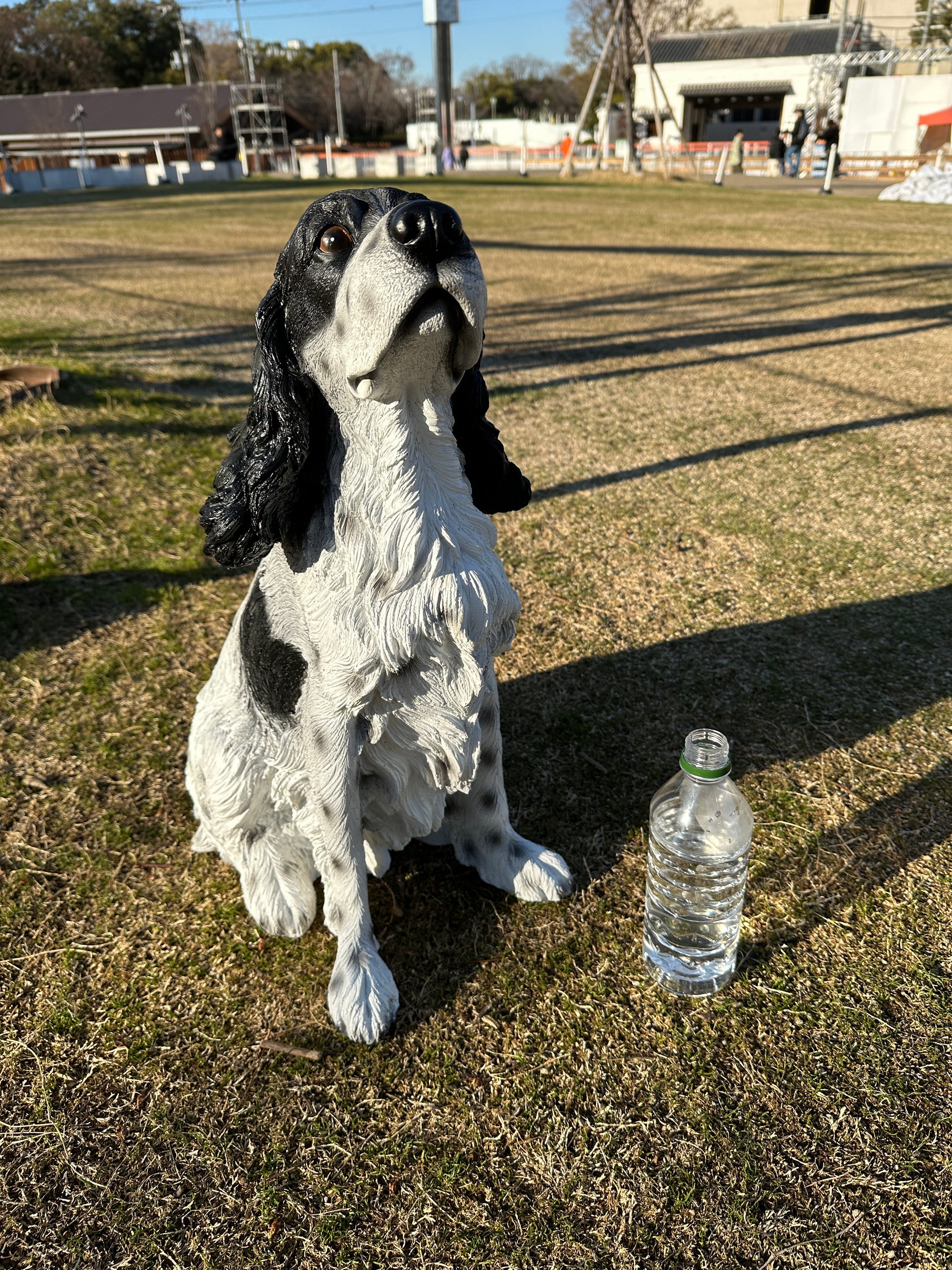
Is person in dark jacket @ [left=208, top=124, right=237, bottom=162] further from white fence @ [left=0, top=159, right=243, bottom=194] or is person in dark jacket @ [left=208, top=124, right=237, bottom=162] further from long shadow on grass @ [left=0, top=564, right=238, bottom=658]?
long shadow on grass @ [left=0, top=564, right=238, bottom=658]

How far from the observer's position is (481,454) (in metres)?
1.94

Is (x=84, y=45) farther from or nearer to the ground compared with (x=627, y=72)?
farther from the ground

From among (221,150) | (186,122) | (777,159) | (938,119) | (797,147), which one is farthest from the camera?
(221,150)

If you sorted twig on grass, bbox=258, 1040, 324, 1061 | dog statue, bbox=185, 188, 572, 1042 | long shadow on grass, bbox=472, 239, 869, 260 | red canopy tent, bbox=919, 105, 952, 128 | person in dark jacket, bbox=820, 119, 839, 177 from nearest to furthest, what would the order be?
dog statue, bbox=185, 188, 572, 1042 < twig on grass, bbox=258, 1040, 324, 1061 < long shadow on grass, bbox=472, 239, 869, 260 < person in dark jacket, bbox=820, 119, 839, 177 < red canopy tent, bbox=919, 105, 952, 128

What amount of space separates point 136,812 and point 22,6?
78.3m

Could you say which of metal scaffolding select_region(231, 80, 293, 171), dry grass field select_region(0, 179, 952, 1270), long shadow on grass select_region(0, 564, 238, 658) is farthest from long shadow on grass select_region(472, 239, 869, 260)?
metal scaffolding select_region(231, 80, 293, 171)

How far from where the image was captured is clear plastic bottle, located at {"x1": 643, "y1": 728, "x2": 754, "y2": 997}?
219 centimetres

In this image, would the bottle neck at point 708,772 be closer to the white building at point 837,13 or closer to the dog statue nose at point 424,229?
the dog statue nose at point 424,229

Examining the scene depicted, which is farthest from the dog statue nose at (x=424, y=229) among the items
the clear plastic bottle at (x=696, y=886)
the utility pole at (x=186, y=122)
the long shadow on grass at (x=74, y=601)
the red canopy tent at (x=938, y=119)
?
the utility pole at (x=186, y=122)

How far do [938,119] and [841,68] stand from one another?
1531cm

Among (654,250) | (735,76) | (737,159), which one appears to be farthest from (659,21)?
(654,250)

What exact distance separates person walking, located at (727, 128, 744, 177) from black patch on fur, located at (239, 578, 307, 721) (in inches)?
1344

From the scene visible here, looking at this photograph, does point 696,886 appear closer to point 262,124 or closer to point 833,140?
point 833,140

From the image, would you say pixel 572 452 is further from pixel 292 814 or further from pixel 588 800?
pixel 292 814
